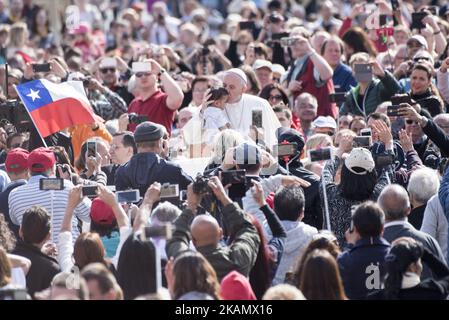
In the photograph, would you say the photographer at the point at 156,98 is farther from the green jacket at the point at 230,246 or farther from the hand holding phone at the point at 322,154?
the green jacket at the point at 230,246

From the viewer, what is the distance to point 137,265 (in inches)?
347

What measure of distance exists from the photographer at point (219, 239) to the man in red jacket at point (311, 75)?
605cm

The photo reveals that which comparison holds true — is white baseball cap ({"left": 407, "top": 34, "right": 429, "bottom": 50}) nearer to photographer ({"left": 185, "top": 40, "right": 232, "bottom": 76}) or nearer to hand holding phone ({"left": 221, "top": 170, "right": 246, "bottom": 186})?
photographer ({"left": 185, "top": 40, "right": 232, "bottom": 76})

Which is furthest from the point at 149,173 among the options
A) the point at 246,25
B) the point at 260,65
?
the point at 246,25

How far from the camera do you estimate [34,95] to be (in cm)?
1296

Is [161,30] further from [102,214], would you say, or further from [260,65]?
[102,214]

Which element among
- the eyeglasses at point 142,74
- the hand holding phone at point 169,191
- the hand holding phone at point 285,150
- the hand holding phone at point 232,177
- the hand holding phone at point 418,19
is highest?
the hand holding phone at point 418,19

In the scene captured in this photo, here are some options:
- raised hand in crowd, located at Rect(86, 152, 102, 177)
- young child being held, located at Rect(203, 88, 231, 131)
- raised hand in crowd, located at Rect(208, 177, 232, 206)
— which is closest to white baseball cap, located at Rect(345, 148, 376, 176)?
raised hand in crowd, located at Rect(208, 177, 232, 206)

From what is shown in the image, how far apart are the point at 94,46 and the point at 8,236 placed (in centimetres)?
1149

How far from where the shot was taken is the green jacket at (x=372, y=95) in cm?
1370

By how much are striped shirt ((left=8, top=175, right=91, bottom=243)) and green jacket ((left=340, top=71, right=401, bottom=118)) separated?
165 inches

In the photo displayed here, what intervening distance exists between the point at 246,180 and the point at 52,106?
3642mm

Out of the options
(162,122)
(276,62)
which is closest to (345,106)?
(162,122)

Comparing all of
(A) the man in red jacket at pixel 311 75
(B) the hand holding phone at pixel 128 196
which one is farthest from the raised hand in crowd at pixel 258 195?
(A) the man in red jacket at pixel 311 75
